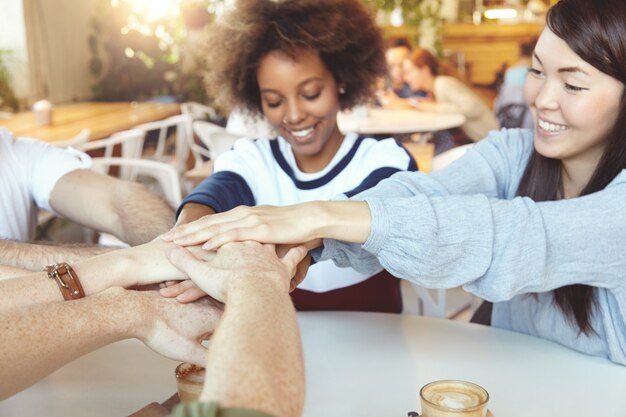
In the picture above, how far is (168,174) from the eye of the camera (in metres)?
3.50

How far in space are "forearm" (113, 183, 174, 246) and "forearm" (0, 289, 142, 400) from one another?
0.63 metres

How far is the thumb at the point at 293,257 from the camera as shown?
125 cm

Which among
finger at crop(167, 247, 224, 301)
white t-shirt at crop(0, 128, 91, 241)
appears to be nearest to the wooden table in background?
white t-shirt at crop(0, 128, 91, 241)

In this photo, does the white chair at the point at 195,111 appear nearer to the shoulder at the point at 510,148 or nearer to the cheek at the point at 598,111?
the shoulder at the point at 510,148

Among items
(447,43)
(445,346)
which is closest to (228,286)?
(445,346)

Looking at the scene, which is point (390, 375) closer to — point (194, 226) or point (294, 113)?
point (194, 226)

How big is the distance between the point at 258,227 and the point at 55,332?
14.7 inches

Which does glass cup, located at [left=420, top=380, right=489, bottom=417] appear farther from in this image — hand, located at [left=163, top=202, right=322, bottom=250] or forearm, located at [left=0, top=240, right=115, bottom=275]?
forearm, located at [left=0, top=240, right=115, bottom=275]

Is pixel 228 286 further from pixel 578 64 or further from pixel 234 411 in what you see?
pixel 578 64

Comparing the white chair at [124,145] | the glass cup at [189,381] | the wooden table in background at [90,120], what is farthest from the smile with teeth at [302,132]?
the wooden table in background at [90,120]

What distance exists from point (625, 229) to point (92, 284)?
3.10 ft

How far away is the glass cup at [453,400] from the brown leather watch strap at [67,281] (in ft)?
2.06

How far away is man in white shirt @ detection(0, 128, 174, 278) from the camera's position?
1.91 m

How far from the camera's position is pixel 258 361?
753 millimetres
